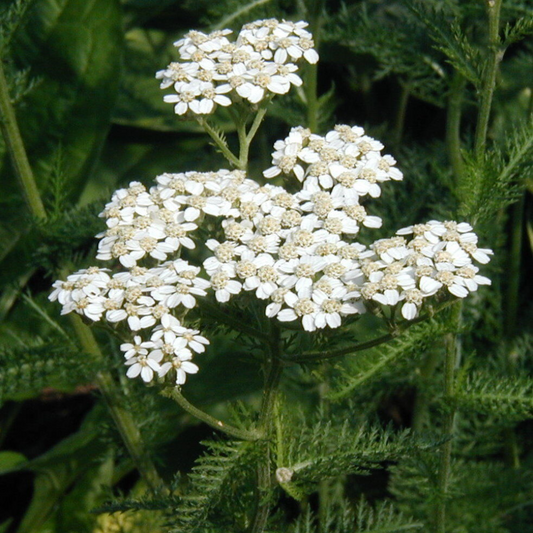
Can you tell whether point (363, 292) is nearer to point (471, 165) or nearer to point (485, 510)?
point (471, 165)

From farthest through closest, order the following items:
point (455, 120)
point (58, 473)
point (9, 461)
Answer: point (58, 473)
point (9, 461)
point (455, 120)

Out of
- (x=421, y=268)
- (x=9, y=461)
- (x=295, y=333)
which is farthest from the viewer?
(x=9, y=461)

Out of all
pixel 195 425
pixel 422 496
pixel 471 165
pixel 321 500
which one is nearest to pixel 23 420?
pixel 195 425

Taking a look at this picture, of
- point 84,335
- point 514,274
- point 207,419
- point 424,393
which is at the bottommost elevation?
point 424,393

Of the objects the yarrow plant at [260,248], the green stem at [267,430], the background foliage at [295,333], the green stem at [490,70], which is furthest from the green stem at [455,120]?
the green stem at [267,430]

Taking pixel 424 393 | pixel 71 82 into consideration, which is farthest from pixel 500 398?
pixel 71 82

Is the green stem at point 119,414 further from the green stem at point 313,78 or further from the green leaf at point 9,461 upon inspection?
the green stem at point 313,78

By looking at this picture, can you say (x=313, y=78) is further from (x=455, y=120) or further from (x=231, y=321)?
(x=231, y=321)

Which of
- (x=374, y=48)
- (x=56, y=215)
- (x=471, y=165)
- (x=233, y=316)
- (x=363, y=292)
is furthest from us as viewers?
(x=374, y=48)
